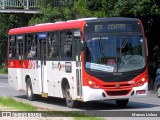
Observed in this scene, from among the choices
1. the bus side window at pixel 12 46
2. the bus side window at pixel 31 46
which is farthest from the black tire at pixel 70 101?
the bus side window at pixel 12 46

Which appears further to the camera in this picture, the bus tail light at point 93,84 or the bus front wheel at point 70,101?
the bus front wheel at point 70,101

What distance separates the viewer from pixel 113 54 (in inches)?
710

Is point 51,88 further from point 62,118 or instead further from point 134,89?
point 62,118

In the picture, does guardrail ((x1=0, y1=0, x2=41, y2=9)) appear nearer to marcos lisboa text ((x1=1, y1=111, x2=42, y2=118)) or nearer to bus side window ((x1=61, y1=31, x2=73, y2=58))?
bus side window ((x1=61, y1=31, x2=73, y2=58))

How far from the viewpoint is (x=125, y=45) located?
18312mm

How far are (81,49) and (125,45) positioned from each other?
1.54 metres

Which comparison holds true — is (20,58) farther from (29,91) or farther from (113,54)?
(113,54)

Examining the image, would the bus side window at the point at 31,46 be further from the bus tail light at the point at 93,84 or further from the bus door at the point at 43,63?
the bus tail light at the point at 93,84

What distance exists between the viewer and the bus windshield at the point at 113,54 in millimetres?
17938

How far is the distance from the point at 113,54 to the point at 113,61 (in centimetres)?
24

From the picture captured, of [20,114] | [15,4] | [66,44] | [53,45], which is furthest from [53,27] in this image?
[15,4]

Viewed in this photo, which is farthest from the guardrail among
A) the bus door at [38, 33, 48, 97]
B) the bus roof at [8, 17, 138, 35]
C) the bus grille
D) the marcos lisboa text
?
the marcos lisboa text

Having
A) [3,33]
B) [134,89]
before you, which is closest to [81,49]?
[134,89]

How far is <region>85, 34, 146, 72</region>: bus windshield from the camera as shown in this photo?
1794 cm
